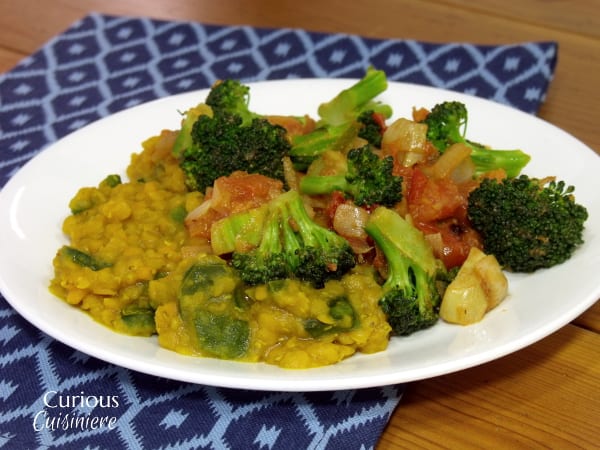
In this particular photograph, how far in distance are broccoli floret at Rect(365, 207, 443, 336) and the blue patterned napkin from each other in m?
0.25

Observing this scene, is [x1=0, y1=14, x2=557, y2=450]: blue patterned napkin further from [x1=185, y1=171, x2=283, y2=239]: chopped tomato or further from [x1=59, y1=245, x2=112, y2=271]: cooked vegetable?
[x1=185, y1=171, x2=283, y2=239]: chopped tomato

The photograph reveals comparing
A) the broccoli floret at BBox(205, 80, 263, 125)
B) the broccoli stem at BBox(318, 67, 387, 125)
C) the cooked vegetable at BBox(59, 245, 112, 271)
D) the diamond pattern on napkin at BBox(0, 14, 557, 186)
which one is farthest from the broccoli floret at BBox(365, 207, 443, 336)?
the diamond pattern on napkin at BBox(0, 14, 557, 186)

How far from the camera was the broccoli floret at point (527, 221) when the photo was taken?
9.33 feet

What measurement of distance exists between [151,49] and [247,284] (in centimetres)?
280

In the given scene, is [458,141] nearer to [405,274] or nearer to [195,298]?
[405,274]

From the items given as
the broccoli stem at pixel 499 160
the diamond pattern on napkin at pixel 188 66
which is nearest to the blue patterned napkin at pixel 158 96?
the diamond pattern on napkin at pixel 188 66

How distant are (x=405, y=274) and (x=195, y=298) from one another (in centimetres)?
71

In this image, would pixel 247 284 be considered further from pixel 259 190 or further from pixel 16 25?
pixel 16 25

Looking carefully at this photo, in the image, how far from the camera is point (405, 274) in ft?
9.06

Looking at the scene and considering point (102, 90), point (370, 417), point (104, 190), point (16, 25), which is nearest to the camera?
point (370, 417)

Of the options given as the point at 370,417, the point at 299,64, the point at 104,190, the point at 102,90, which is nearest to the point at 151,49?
the point at 102,90

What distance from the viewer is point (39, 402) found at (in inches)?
108

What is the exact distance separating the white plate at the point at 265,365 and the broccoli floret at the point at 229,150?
1.98 feet

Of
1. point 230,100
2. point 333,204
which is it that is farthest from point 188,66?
point 333,204
